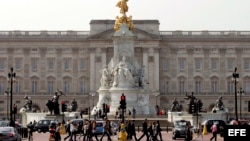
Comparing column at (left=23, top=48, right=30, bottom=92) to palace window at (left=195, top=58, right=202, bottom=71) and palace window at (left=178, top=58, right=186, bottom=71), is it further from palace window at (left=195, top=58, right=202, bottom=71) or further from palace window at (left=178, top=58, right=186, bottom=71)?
palace window at (left=195, top=58, right=202, bottom=71)

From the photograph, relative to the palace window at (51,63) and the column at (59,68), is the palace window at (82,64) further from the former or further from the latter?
the palace window at (51,63)

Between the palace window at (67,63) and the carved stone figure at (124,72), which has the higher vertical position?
the palace window at (67,63)

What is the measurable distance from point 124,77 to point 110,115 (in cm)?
430

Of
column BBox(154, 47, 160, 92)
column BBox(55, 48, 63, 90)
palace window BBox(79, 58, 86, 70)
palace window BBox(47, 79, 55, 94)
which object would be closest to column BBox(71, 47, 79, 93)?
palace window BBox(79, 58, 86, 70)

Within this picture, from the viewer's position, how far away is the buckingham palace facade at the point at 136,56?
12175 cm

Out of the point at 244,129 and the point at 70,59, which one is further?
the point at 70,59

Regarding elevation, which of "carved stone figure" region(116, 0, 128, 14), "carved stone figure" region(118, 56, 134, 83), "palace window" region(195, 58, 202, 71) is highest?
"carved stone figure" region(116, 0, 128, 14)

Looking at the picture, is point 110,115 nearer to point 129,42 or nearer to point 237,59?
point 129,42

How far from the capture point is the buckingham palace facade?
4793 inches

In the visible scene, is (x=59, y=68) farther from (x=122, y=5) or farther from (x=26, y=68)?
(x=122, y=5)

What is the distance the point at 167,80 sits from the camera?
407 ft

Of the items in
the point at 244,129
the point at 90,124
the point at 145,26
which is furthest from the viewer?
the point at 145,26

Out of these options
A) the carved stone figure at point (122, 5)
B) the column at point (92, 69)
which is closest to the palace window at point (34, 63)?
the column at point (92, 69)

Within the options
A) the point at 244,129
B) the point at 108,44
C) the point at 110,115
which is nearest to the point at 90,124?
the point at 244,129
